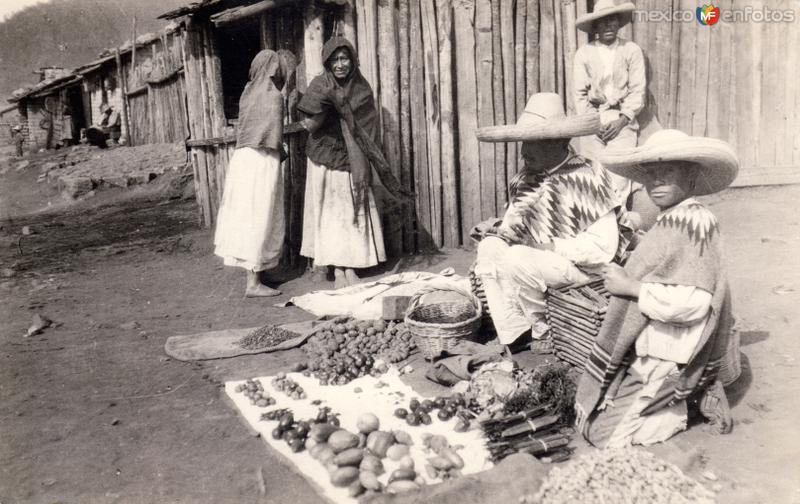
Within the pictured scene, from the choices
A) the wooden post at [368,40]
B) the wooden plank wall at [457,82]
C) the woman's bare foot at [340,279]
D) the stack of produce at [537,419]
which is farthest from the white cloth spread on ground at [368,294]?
the wooden post at [368,40]

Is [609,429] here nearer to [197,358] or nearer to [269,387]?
[269,387]

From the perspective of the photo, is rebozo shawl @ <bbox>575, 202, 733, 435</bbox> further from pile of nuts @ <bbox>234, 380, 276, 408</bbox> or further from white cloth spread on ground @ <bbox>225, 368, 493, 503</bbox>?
pile of nuts @ <bbox>234, 380, 276, 408</bbox>

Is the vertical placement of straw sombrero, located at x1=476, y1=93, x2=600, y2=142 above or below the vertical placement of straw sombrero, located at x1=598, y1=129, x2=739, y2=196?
above

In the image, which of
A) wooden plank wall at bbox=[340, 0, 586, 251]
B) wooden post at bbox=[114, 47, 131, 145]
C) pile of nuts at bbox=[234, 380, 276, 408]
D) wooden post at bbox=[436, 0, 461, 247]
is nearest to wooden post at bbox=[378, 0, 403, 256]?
wooden plank wall at bbox=[340, 0, 586, 251]

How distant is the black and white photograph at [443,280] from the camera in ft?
8.91

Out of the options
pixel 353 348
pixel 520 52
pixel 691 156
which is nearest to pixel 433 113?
pixel 520 52

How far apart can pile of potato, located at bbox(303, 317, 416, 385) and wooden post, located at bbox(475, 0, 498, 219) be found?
2159 mm

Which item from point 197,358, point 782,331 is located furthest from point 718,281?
point 197,358

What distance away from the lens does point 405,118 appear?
617 centimetres

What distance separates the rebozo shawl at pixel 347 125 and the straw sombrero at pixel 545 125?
1.89 meters

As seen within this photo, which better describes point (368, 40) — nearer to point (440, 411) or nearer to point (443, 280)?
point (443, 280)

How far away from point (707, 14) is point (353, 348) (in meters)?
5.30

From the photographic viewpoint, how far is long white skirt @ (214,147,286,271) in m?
5.68

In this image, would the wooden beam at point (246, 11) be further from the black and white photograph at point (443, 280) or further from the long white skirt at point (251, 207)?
the long white skirt at point (251, 207)
